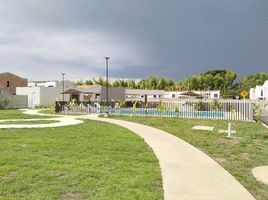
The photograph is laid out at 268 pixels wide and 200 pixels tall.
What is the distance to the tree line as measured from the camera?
91188 millimetres

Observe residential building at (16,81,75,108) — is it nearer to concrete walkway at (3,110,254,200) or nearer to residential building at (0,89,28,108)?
residential building at (0,89,28,108)

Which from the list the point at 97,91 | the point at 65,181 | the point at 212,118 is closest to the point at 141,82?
the point at 97,91

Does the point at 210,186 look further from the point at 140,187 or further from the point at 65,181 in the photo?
the point at 65,181

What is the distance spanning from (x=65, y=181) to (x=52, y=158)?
2.27 meters

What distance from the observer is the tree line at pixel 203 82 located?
9119cm

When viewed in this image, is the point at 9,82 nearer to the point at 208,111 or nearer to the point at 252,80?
the point at 208,111

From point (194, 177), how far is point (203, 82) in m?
87.2

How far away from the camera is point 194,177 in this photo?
274 inches

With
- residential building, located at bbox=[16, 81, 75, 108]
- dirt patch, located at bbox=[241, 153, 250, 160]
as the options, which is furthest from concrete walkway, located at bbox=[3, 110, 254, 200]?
residential building, located at bbox=[16, 81, 75, 108]

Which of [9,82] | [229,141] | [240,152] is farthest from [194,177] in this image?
[9,82]

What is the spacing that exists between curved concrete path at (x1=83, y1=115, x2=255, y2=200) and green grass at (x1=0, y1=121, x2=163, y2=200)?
24 centimetres

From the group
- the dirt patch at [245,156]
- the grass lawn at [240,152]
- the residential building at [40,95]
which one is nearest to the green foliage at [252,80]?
the residential building at [40,95]

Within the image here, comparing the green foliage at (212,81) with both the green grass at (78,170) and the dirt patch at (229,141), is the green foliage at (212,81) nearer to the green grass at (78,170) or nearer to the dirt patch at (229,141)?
the dirt patch at (229,141)

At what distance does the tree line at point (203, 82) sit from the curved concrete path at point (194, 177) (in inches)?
3065
